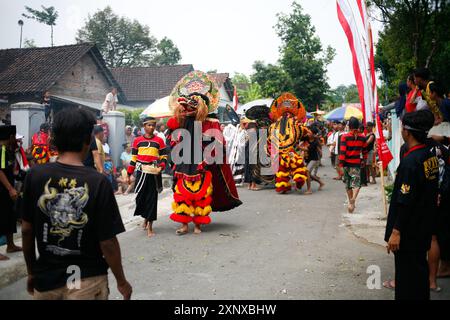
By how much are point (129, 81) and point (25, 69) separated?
17638 mm

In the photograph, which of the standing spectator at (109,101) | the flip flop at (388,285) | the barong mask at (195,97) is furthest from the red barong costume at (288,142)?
the standing spectator at (109,101)

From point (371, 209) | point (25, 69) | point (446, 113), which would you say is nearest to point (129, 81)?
point (25, 69)

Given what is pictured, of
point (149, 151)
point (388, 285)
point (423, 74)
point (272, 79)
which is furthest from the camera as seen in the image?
point (272, 79)

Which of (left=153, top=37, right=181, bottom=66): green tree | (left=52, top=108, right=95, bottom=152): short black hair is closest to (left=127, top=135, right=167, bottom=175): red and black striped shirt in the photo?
Answer: (left=52, top=108, right=95, bottom=152): short black hair

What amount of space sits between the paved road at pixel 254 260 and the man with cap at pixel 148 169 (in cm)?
46

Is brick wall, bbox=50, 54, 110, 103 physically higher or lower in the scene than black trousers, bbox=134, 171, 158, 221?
higher

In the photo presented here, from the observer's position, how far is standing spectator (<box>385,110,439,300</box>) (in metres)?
3.84

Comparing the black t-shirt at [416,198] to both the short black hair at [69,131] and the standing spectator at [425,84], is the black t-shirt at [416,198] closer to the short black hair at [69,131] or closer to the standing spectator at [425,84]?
the standing spectator at [425,84]

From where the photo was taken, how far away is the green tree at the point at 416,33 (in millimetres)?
18141

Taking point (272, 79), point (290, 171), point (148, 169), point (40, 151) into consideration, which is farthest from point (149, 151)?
point (272, 79)

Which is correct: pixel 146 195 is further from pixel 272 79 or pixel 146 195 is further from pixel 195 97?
pixel 272 79

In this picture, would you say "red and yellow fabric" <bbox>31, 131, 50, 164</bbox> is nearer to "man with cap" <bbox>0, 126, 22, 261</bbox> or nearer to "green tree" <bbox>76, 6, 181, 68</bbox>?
"man with cap" <bbox>0, 126, 22, 261</bbox>

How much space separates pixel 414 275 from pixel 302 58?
29735 mm

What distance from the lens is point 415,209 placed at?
12.8 feet
